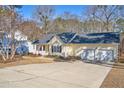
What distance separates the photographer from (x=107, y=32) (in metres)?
19.2

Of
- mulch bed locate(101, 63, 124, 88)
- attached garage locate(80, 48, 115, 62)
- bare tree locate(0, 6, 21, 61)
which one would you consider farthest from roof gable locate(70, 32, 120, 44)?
mulch bed locate(101, 63, 124, 88)

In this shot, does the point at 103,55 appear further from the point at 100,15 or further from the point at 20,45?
the point at 20,45

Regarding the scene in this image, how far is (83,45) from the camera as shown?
19.1 m

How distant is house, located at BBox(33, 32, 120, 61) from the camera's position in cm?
1772

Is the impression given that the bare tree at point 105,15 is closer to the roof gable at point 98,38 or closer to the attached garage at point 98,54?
the roof gable at point 98,38

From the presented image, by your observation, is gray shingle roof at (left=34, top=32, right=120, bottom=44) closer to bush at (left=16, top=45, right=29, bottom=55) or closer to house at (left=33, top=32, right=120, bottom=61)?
house at (left=33, top=32, right=120, bottom=61)

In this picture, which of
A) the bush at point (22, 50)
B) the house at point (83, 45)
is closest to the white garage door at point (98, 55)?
the house at point (83, 45)

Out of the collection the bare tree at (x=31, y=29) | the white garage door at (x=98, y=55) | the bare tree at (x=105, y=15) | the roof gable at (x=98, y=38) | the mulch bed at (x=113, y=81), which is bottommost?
the mulch bed at (x=113, y=81)

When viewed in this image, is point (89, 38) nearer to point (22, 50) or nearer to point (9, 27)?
point (22, 50)

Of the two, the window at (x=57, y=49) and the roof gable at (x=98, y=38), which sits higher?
the roof gable at (x=98, y=38)

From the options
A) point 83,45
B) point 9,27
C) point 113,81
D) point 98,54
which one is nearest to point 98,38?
point 83,45

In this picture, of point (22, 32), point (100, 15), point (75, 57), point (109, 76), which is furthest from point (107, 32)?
point (109, 76)

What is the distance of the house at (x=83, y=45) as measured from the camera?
58.1 feet

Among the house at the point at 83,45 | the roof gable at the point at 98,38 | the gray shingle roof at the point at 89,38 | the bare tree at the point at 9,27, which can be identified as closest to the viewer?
the bare tree at the point at 9,27
